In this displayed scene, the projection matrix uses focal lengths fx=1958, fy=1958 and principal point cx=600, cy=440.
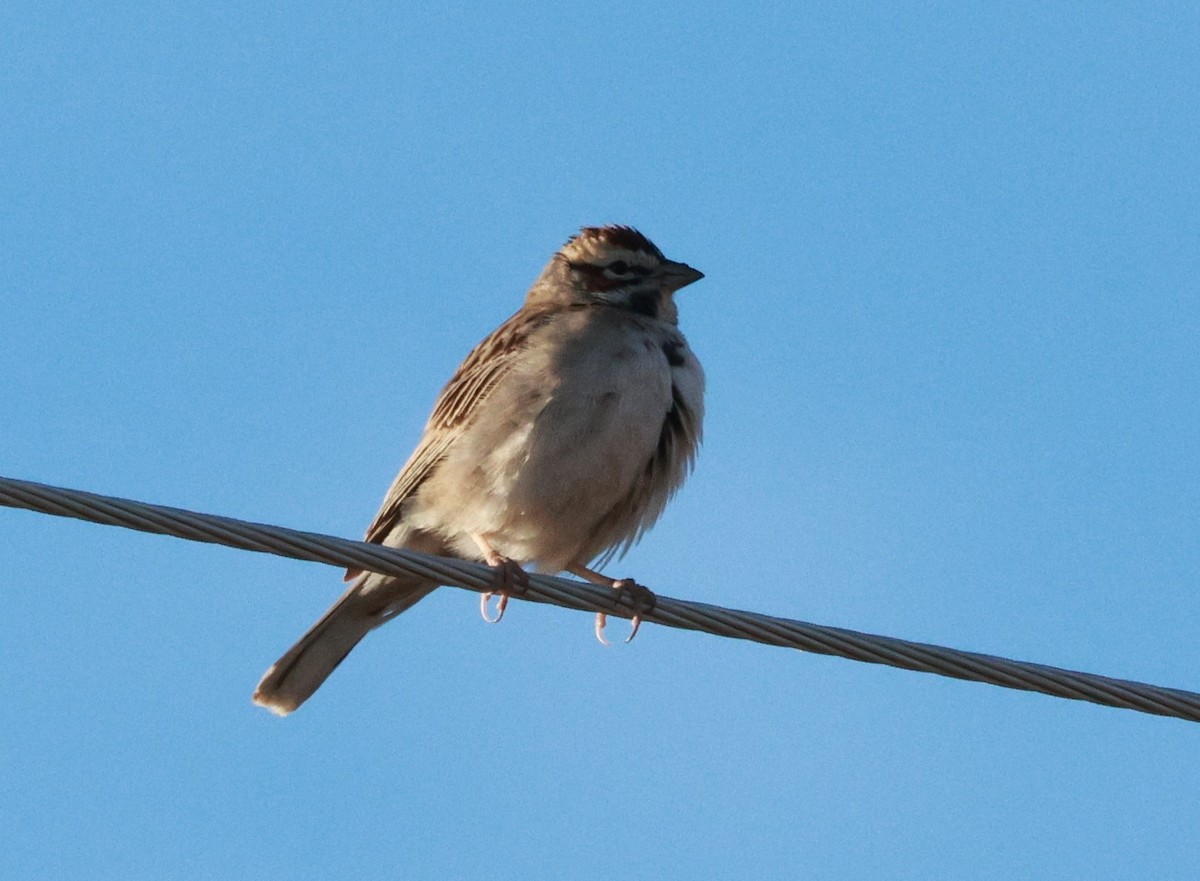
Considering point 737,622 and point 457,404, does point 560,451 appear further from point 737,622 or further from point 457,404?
point 737,622

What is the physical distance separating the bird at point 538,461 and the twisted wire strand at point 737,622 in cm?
216

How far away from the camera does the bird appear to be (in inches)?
335

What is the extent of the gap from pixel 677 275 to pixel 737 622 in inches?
161

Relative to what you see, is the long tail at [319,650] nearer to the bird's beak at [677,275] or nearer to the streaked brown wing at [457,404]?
the streaked brown wing at [457,404]

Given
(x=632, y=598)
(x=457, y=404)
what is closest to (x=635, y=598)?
(x=632, y=598)

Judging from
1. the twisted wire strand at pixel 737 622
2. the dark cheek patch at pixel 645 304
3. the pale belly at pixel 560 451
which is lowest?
the twisted wire strand at pixel 737 622

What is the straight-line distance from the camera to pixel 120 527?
546 centimetres

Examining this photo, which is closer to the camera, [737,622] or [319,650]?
[737,622]

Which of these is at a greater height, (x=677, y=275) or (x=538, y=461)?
(x=677, y=275)

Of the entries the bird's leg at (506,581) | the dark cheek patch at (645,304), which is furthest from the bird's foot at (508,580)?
the dark cheek patch at (645,304)

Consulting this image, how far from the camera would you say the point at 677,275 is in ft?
32.3

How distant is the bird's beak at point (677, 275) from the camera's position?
387 inches

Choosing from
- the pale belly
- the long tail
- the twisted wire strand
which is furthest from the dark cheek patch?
the twisted wire strand

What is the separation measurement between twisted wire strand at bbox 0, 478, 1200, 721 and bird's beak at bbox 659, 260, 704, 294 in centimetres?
383
